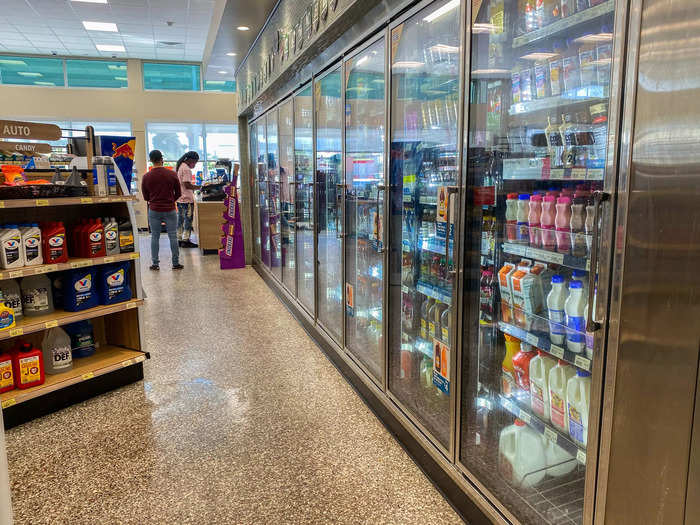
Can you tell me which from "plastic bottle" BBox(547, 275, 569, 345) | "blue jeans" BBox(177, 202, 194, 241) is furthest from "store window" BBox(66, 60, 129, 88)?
"plastic bottle" BBox(547, 275, 569, 345)

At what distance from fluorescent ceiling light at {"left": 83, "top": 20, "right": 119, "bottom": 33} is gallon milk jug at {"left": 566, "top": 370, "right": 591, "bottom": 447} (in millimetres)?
11003

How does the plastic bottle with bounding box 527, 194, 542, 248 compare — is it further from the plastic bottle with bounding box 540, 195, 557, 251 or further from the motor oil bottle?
the motor oil bottle

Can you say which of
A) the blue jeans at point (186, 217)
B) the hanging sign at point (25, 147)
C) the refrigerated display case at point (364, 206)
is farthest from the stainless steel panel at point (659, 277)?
the blue jeans at point (186, 217)

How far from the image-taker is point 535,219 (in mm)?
1938

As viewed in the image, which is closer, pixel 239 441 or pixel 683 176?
pixel 683 176

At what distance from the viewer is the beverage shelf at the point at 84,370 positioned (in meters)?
2.93

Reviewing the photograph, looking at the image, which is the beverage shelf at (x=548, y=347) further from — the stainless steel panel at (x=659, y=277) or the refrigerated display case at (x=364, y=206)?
the refrigerated display case at (x=364, y=206)

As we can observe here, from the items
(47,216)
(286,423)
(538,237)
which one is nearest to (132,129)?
(47,216)

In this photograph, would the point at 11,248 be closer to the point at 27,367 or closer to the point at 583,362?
the point at 27,367

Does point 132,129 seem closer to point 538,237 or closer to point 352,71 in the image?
point 352,71

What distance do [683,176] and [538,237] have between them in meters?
0.79

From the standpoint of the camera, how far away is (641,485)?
50.8 inches

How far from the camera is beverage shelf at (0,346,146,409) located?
2932mm

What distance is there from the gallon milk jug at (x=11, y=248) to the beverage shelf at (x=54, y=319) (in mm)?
354
